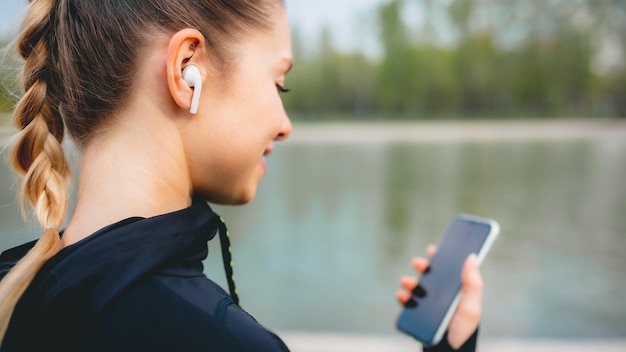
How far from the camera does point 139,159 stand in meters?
0.69

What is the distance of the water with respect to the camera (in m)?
3.37

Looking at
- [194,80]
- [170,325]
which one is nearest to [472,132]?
[194,80]

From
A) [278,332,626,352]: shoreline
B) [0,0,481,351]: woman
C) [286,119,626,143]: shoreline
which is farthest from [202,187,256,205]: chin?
[286,119,626,143]: shoreline

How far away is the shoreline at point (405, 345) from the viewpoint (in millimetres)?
2375

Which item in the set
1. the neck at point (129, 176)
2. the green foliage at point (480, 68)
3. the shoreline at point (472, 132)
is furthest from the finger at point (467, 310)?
the green foliage at point (480, 68)

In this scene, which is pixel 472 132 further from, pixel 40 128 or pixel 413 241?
pixel 40 128

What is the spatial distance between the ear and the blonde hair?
0.02 meters

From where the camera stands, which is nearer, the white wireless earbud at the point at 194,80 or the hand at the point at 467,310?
the white wireless earbud at the point at 194,80

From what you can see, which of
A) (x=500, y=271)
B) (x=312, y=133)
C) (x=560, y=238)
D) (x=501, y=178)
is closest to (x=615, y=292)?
(x=500, y=271)

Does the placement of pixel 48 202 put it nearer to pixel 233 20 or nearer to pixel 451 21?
pixel 233 20

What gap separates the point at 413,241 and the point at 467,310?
4.41 m

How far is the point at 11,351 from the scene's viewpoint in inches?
22.9

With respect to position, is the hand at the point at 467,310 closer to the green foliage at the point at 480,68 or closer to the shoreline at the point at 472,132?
the shoreline at the point at 472,132

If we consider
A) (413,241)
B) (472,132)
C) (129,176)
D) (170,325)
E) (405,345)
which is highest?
(472,132)
